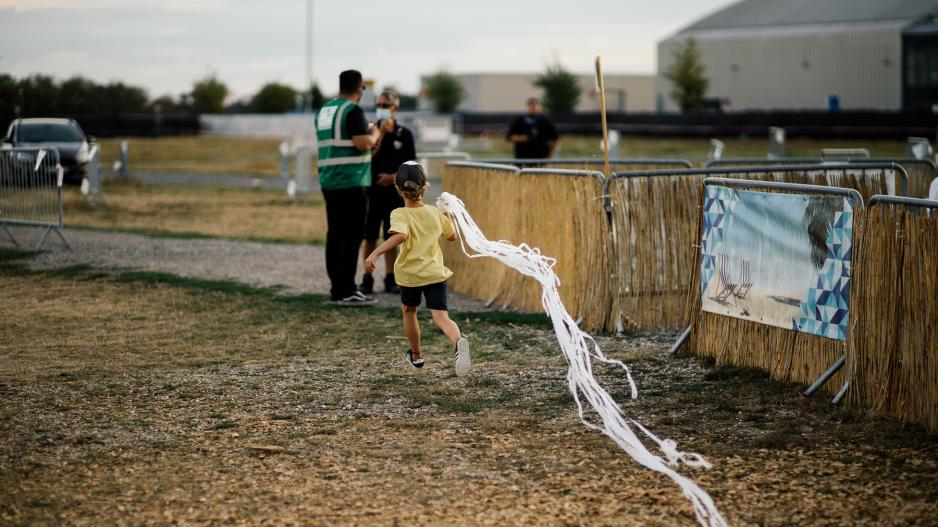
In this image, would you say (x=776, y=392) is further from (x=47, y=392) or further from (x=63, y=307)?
(x=63, y=307)

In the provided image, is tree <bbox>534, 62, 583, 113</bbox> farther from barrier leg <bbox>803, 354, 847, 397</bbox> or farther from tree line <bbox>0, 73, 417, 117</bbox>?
barrier leg <bbox>803, 354, 847, 397</bbox>

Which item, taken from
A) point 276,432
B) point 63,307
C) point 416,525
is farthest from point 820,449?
point 63,307

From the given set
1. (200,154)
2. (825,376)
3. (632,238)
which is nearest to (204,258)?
(632,238)

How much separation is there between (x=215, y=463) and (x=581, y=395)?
2545 millimetres

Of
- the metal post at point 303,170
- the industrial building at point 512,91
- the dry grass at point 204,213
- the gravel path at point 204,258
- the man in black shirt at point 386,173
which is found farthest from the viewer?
the industrial building at point 512,91

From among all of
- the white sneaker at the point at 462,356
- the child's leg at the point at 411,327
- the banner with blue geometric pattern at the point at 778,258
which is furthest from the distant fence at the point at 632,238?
the white sneaker at the point at 462,356

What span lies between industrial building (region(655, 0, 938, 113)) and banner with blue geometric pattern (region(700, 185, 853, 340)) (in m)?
51.7

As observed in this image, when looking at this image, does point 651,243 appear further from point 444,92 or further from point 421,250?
point 444,92

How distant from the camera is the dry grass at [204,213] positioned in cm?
1856

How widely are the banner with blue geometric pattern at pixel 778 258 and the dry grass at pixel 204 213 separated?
9.79 metres

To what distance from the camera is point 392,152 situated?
38.4ft

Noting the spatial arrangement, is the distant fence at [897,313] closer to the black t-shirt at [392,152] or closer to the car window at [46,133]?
the black t-shirt at [392,152]

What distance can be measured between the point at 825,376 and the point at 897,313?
733mm

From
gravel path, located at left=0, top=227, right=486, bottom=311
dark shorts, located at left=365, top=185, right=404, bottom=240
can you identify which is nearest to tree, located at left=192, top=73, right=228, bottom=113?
gravel path, located at left=0, top=227, right=486, bottom=311
